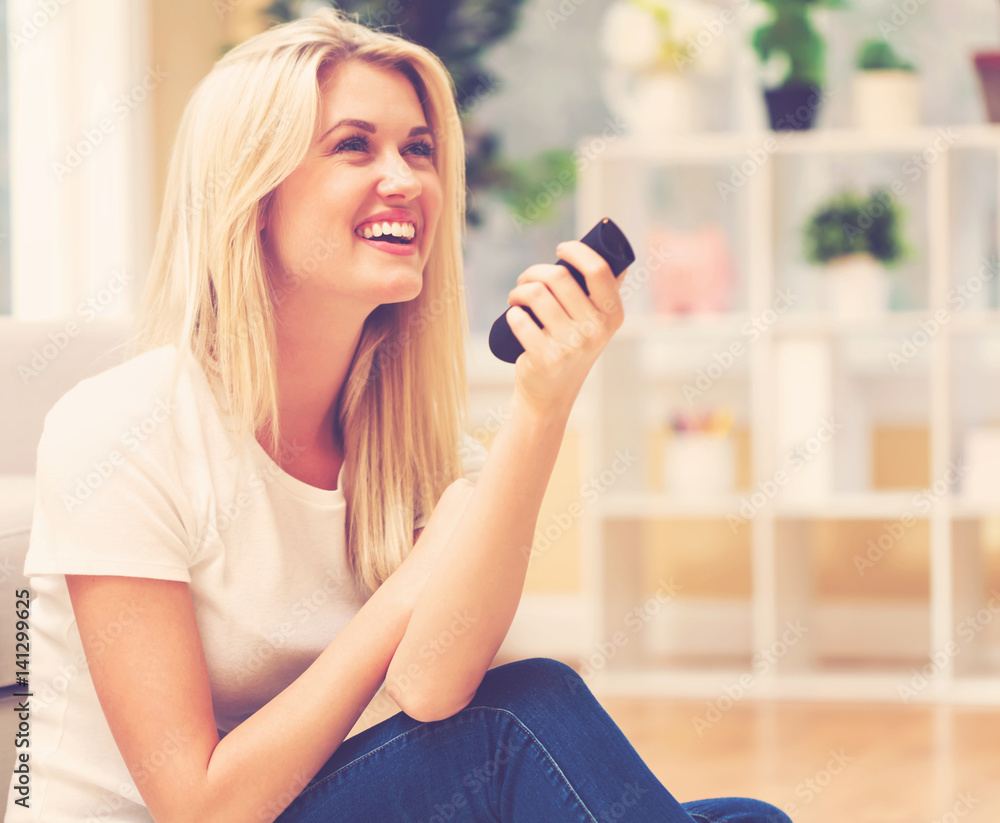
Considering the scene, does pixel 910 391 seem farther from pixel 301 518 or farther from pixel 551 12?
pixel 301 518

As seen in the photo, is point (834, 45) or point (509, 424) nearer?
point (509, 424)

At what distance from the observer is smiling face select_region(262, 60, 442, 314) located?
43.6 inches

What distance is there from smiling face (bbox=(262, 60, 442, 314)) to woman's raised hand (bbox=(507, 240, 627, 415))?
0.22 meters

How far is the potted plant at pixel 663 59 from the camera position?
2.71 metres

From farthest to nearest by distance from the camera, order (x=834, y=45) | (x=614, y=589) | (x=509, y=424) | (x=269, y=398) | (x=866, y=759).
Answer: (x=834, y=45), (x=614, y=589), (x=866, y=759), (x=269, y=398), (x=509, y=424)

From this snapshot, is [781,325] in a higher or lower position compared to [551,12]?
lower

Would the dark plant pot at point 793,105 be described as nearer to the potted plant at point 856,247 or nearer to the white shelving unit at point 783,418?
the white shelving unit at point 783,418

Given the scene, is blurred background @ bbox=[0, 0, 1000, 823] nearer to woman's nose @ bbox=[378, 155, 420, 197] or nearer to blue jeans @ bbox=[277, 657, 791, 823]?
blue jeans @ bbox=[277, 657, 791, 823]

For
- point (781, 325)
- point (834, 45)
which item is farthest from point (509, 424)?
point (834, 45)

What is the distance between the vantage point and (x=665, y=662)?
2.99 metres

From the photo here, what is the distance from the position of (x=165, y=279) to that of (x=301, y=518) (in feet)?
0.91
